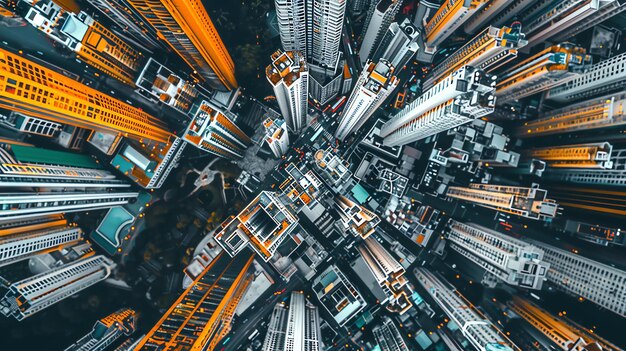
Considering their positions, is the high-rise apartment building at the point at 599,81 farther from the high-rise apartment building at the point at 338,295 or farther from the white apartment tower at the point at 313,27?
the high-rise apartment building at the point at 338,295

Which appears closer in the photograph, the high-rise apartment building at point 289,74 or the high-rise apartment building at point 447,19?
the high-rise apartment building at point 289,74

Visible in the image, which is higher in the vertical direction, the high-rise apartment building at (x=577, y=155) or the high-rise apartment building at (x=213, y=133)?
the high-rise apartment building at (x=577, y=155)

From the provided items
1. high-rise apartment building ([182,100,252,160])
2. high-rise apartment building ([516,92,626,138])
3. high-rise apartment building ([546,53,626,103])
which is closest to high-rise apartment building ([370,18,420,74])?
high-rise apartment building ([516,92,626,138])

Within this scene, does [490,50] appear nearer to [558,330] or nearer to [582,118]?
[582,118]

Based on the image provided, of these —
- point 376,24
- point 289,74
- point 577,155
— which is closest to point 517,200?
point 577,155

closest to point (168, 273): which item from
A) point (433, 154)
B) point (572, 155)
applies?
point (433, 154)

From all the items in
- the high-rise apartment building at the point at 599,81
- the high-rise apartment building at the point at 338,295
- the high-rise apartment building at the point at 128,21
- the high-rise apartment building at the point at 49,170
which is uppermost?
the high-rise apartment building at the point at 599,81

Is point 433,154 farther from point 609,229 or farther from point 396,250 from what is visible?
point 609,229

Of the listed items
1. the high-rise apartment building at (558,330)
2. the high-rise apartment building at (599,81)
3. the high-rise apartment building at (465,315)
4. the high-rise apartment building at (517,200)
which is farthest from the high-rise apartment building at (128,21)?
the high-rise apartment building at (558,330)
